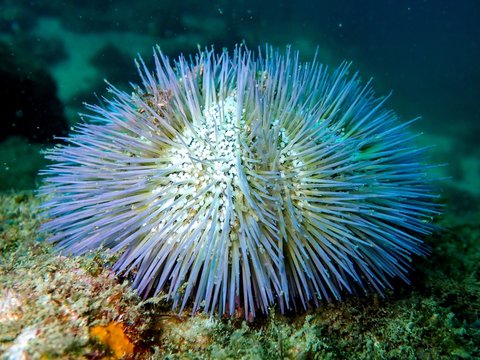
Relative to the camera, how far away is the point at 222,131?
3041 millimetres

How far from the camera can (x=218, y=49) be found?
13219 millimetres

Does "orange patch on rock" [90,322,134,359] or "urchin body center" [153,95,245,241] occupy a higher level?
"urchin body center" [153,95,245,241]

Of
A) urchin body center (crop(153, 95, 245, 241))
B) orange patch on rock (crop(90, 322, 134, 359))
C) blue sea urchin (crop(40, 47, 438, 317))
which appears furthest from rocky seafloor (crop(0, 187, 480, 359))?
urchin body center (crop(153, 95, 245, 241))

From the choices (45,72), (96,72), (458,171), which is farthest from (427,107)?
(45,72)

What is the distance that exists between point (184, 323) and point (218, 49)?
459 inches

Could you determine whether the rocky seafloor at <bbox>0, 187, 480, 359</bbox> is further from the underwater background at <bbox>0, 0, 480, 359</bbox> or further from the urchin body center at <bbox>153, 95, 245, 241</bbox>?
the urchin body center at <bbox>153, 95, 245, 241</bbox>

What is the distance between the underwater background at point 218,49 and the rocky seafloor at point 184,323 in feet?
0.04

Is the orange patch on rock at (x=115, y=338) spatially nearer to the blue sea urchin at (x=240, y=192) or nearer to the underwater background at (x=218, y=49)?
the underwater background at (x=218, y=49)

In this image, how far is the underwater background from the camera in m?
2.70

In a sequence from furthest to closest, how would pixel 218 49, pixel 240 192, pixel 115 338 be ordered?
1. pixel 218 49
2. pixel 240 192
3. pixel 115 338

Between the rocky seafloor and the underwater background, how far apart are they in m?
0.01

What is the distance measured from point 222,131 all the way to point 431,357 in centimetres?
250

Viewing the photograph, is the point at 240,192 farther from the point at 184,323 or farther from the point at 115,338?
the point at 115,338

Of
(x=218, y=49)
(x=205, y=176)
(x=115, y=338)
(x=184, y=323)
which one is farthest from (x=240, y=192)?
(x=218, y=49)
